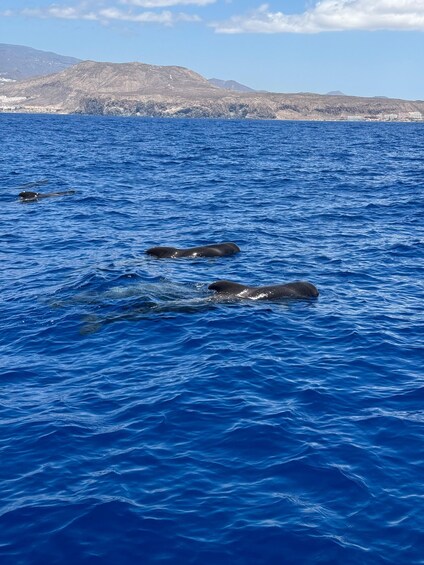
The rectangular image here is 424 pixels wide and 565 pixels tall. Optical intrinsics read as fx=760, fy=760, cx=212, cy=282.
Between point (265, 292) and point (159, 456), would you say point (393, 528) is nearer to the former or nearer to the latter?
point (159, 456)

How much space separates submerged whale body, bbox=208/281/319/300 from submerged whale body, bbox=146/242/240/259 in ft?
15.1

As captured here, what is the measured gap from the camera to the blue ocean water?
9547mm

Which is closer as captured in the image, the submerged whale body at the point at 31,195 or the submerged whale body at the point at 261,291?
the submerged whale body at the point at 261,291

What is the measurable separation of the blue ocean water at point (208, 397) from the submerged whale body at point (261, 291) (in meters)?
0.51

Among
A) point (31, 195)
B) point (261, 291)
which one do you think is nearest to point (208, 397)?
point (261, 291)

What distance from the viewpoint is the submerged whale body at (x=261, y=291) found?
63.7 feet

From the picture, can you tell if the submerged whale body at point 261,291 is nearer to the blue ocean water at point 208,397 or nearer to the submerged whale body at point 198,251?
the blue ocean water at point 208,397

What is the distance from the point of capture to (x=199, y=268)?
22609 mm

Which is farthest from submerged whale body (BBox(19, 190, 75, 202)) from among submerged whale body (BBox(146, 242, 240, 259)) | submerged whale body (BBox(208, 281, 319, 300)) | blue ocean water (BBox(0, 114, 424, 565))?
submerged whale body (BBox(208, 281, 319, 300))

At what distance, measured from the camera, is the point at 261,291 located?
1950cm

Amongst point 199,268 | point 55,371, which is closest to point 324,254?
point 199,268

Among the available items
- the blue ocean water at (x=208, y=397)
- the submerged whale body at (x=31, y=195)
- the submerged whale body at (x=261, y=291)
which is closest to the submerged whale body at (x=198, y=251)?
the blue ocean water at (x=208, y=397)

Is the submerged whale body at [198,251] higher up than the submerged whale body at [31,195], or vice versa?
the submerged whale body at [198,251]

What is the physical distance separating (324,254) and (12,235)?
1155 cm
